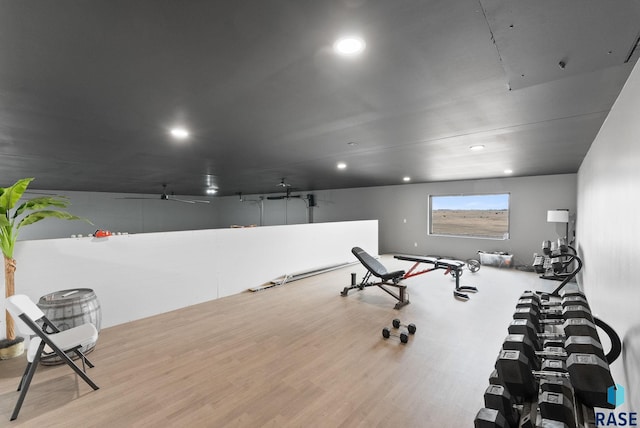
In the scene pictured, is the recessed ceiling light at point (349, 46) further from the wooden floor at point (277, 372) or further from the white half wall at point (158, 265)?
the white half wall at point (158, 265)

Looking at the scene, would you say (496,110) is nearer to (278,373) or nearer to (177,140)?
(278,373)

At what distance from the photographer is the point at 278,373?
248 cm

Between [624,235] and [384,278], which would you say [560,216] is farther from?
[624,235]

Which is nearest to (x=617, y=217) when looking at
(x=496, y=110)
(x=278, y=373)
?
(x=496, y=110)

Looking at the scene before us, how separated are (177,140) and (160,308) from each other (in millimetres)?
2370

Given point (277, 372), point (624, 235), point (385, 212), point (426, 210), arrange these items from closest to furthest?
point (624, 235) < point (277, 372) < point (426, 210) < point (385, 212)

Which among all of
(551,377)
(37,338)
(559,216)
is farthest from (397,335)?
(559,216)

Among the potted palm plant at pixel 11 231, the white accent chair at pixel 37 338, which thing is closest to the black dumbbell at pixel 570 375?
the white accent chair at pixel 37 338

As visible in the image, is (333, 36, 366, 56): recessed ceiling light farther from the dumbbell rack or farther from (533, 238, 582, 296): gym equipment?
(533, 238, 582, 296): gym equipment

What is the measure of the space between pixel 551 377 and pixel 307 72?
216 cm

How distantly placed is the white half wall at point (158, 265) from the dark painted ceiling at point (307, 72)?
135 cm

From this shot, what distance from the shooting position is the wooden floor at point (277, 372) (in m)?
1.98

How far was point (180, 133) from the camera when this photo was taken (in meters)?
3.22

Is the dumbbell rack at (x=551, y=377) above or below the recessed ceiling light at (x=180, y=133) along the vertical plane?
below
